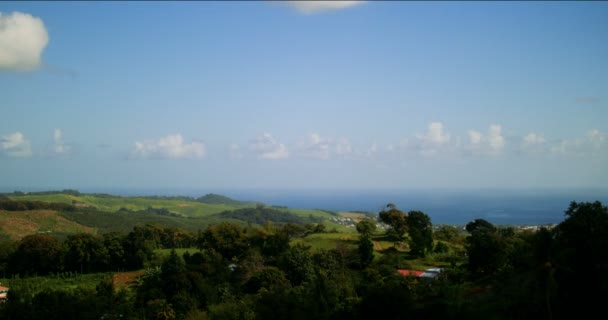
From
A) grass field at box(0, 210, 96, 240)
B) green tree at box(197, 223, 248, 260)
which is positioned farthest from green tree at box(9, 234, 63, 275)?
grass field at box(0, 210, 96, 240)

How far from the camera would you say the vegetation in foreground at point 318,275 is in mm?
18172

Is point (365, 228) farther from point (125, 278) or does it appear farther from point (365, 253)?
point (125, 278)

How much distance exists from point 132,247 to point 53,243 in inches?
290

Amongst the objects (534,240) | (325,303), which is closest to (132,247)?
(325,303)

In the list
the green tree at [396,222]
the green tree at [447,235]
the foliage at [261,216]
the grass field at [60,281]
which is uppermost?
the green tree at [396,222]

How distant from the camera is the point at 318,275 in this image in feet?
105

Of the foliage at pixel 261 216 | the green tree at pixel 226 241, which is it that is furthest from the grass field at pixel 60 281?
the foliage at pixel 261 216

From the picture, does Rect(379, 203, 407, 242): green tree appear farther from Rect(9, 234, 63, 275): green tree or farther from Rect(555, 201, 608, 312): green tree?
Rect(9, 234, 63, 275): green tree

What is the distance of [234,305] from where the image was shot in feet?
84.0

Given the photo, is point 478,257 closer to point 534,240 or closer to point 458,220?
point 534,240

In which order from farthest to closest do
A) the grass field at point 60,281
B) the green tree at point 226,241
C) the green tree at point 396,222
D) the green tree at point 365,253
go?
the green tree at point 396,222, the green tree at point 226,241, the green tree at point 365,253, the grass field at point 60,281

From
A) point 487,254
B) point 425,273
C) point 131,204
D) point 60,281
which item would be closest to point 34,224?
point 60,281

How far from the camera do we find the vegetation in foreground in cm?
1817

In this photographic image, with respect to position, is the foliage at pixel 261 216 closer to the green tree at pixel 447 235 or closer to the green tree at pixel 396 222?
the green tree at pixel 396 222
